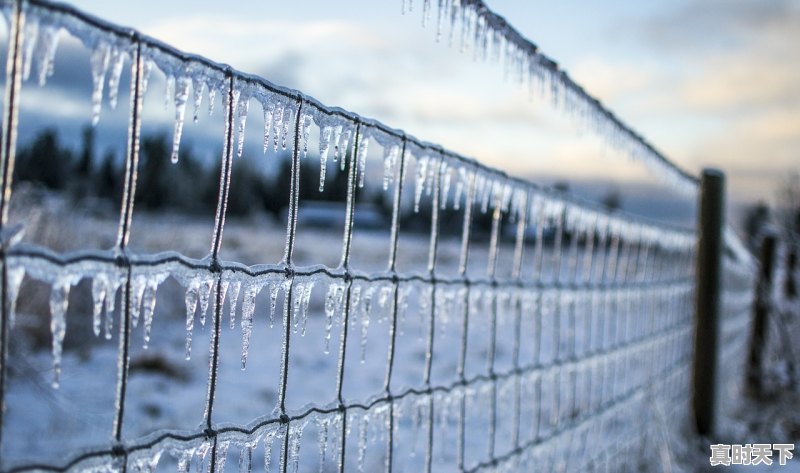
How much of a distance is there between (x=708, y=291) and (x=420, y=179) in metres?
2.89

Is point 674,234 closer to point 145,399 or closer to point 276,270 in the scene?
point 276,270

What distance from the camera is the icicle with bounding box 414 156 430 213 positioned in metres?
1.65

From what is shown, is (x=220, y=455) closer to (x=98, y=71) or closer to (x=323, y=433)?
(x=323, y=433)

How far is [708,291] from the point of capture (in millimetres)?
4012

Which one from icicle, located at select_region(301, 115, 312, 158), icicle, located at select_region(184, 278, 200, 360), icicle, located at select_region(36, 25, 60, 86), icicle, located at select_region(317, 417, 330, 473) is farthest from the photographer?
icicle, located at select_region(317, 417, 330, 473)

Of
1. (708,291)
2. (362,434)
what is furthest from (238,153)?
(708,291)

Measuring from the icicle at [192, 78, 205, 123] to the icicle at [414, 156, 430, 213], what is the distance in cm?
67

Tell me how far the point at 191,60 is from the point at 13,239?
0.35 meters

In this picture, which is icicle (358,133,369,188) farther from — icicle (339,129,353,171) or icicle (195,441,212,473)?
icicle (195,441,212,473)

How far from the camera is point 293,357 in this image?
774 centimetres

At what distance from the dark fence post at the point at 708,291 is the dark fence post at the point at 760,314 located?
2346 mm

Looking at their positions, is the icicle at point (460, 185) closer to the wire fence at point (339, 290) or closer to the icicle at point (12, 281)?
the wire fence at point (339, 290)

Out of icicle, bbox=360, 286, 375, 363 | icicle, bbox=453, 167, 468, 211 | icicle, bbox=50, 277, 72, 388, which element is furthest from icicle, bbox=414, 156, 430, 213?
icicle, bbox=50, 277, 72, 388

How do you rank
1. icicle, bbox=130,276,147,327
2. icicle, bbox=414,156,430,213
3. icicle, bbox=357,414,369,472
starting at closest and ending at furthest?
icicle, bbox=130,276,147,327, icicle, bbox=357,414,369,472, icicle, bbox=414,156,430,213
